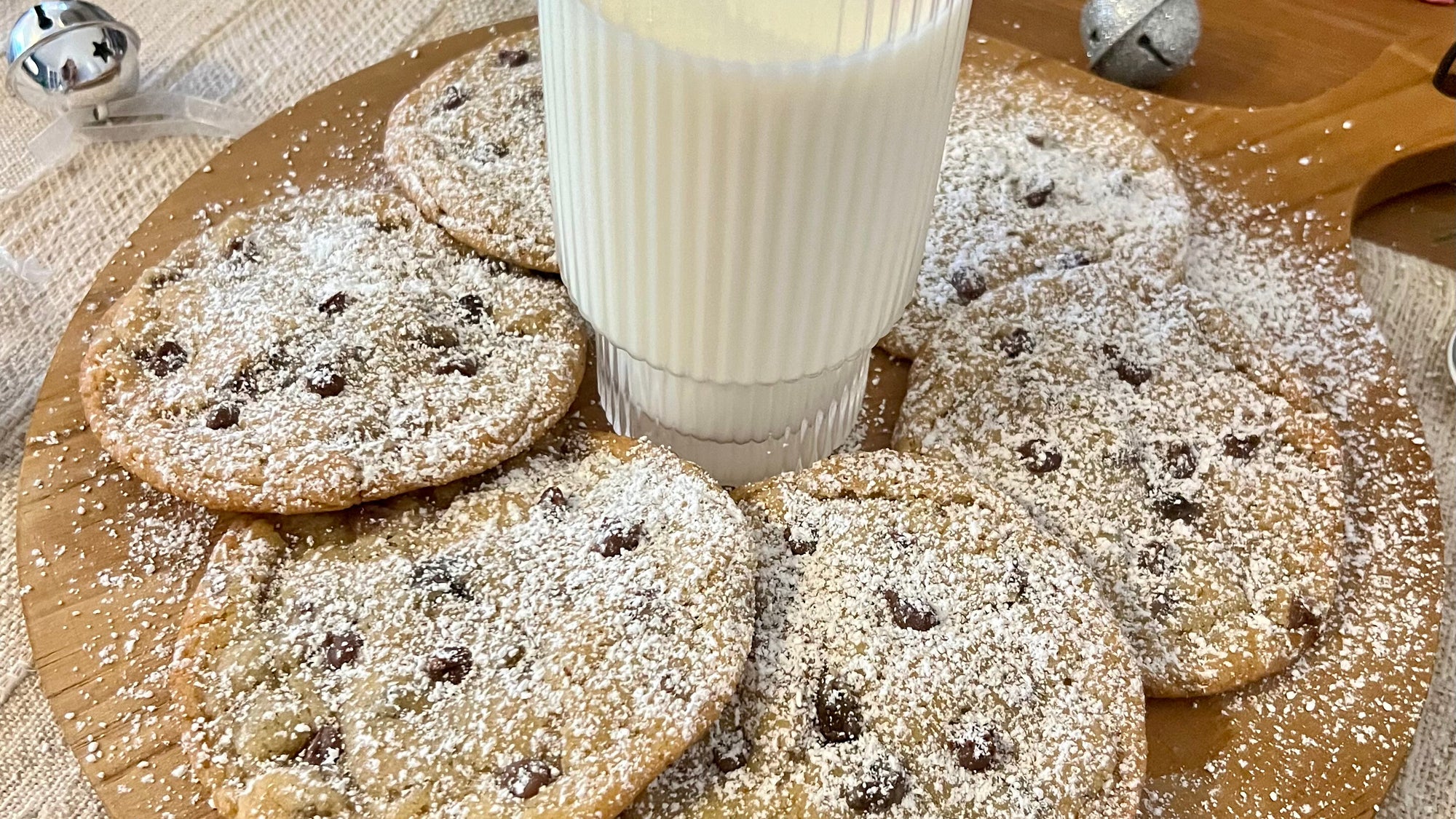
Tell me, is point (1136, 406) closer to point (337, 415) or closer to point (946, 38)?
point (946, 38)

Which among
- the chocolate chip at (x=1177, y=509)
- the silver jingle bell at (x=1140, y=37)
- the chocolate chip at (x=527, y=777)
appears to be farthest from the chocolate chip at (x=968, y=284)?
the chocolate chip at (x=527, y=777)

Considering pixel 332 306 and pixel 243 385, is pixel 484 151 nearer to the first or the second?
pixel 332 306

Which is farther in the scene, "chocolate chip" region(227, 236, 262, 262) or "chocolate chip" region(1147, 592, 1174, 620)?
"chocolate chip" region(227, 236, 262, 262)

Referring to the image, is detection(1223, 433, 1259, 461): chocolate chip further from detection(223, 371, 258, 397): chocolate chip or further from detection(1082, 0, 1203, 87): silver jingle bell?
detection(223, 371, 258, 397): chocolate chip

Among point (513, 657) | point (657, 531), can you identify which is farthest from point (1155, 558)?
point (513, 657)

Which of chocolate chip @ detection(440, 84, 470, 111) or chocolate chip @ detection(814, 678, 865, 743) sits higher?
chocolate chip @ detection(440, 84, 470, 111)

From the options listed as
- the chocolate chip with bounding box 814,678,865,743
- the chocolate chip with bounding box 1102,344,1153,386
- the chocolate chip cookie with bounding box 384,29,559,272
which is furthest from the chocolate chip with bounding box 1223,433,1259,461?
the chocolate chip cookie with bounding box 384,29,559,272

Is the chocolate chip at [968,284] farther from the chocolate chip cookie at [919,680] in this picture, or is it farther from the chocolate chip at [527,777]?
the chocolate chip at [527,777]
